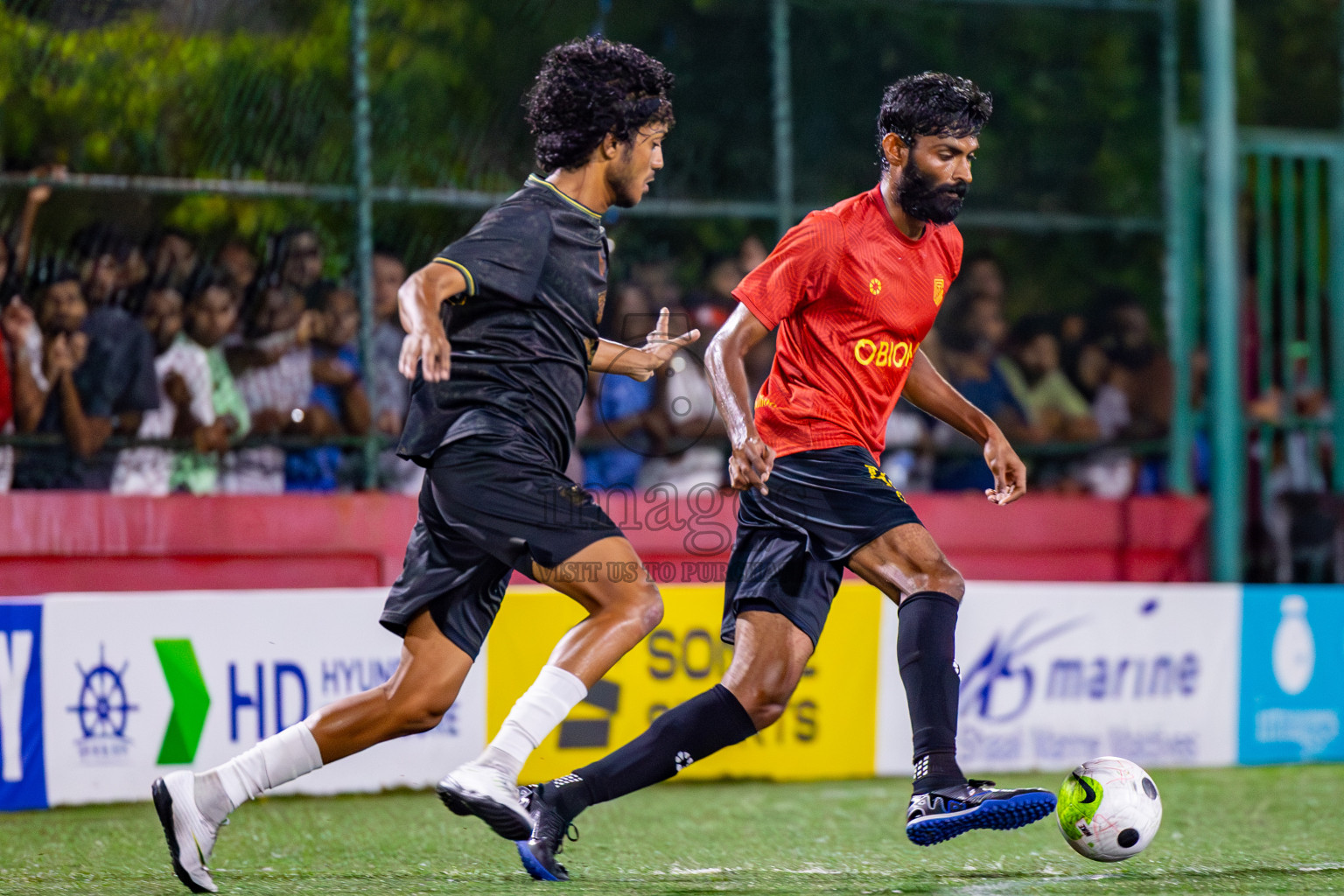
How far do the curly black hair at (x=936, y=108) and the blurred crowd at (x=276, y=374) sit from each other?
3.60 m

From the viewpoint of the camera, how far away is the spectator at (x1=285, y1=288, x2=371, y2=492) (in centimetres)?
851

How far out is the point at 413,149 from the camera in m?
8.86

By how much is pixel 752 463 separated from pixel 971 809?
1067mm

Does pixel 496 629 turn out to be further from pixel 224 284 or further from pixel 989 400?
pixel 989 400

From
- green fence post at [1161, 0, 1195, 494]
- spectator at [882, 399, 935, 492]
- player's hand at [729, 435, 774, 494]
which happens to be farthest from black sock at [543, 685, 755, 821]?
green fence post at [1161, 0, 1195, 494]

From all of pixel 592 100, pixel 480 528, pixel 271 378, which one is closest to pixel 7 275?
pixel 271 378

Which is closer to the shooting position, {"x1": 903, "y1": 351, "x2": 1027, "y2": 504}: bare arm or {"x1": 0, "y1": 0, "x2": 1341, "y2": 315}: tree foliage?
{"x1": 903, "y1": 351, "x2": 1027, "y2": 504}: bare arm

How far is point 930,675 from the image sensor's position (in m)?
4.53

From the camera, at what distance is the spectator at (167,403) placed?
8.12 meters

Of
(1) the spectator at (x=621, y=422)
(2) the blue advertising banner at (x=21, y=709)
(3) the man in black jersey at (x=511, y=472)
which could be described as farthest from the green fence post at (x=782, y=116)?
(3) the man in black jersey at (x=511, y=472)

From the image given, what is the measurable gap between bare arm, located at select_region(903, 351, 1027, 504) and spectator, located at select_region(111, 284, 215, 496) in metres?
4.29

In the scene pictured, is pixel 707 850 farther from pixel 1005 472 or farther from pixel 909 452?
pixel 909 452

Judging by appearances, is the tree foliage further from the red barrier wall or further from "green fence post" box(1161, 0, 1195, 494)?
the red barrier wall

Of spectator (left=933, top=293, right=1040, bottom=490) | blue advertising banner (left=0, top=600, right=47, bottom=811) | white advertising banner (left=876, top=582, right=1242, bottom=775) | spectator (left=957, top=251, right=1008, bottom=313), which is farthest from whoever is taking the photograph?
spectator (left=957, top=251, right=1008, bottom=313)
